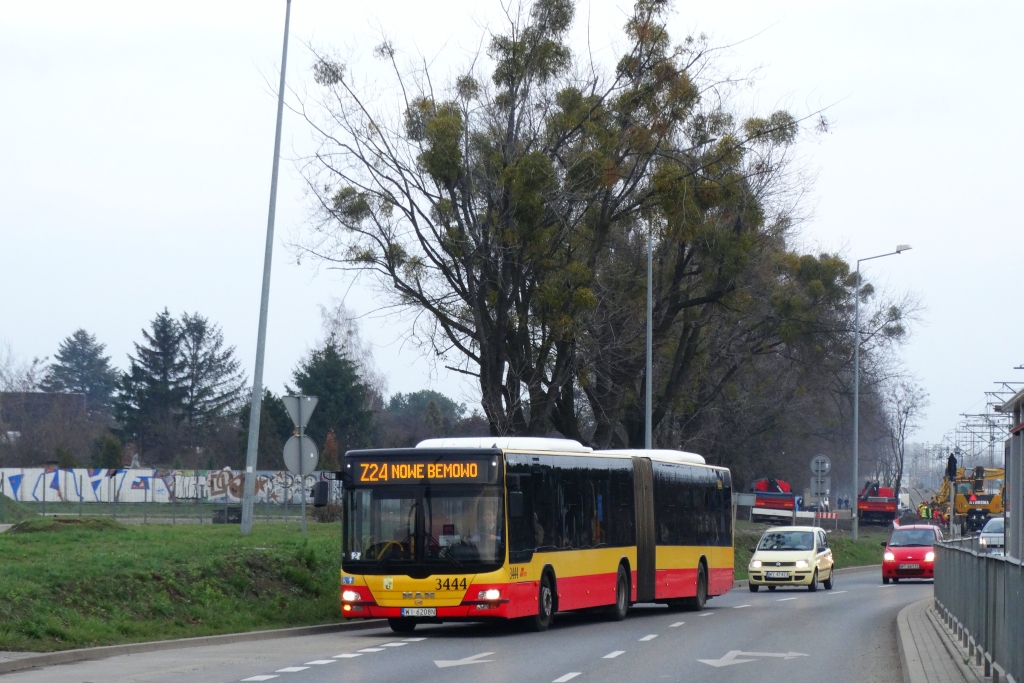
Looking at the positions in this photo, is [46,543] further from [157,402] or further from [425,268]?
[157,402]

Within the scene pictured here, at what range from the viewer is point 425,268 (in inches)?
1248

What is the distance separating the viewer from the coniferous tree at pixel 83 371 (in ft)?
493

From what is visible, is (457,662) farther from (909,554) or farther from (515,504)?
(909,554)

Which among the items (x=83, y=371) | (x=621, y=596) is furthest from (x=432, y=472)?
(x=83, y=371)

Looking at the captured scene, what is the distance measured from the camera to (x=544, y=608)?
2025 centimetres

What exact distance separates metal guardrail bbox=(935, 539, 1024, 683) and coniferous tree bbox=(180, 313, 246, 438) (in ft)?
277

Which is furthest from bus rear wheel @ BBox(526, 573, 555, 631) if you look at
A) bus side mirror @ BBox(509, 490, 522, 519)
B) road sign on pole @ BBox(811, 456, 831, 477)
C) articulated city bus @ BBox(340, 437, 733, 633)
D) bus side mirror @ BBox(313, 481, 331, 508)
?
road sign on pole @ BBox(811, 456, 831, 477)

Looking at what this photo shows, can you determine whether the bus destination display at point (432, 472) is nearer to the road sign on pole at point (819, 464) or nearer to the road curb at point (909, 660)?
the road curb at point (909, 660)

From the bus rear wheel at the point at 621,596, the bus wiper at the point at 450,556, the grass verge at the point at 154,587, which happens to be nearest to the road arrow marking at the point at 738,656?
the bus wiper at the point at 450,556

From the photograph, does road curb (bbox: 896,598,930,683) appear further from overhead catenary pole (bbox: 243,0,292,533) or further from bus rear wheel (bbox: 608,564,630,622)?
overhead catenary pole (bbox: 243,0,292,533)

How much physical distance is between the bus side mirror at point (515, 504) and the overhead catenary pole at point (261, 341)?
236 inches

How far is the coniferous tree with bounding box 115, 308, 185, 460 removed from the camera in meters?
92.1

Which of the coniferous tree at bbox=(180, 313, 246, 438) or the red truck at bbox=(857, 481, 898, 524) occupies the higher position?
the coniferous tree at bbox=(180, 313, 246, 438)

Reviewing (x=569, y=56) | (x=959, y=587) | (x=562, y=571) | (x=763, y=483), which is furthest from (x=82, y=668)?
(x=763, y=483)
